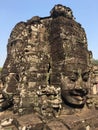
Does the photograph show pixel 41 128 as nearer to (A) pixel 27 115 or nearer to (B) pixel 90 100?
(A) pixel 27 115

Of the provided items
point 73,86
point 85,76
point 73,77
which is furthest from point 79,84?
point 85,76

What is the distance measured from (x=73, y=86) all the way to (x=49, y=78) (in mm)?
1177

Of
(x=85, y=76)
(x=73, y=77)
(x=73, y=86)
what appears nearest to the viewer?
(x=73, y=86)

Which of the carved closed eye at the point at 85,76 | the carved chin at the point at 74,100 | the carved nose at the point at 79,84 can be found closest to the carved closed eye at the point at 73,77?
the carved nose at the point at 79,84

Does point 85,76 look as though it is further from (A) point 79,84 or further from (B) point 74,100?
(B) point 74,100

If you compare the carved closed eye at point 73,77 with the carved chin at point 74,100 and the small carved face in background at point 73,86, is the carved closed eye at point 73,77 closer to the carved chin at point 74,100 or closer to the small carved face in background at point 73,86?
the small carved face in background at point 73,86

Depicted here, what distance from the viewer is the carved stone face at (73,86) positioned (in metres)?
9.83

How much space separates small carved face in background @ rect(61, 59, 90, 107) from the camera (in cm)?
983

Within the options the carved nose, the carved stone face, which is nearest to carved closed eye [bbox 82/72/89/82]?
the carved stone face

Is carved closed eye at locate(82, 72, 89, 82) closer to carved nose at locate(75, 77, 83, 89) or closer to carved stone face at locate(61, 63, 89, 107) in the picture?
carved stone face at locate(61, 63, 89, 107)

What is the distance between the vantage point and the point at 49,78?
10297 millimetres

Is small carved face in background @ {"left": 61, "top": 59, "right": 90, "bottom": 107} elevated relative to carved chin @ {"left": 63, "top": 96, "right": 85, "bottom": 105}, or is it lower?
elevated

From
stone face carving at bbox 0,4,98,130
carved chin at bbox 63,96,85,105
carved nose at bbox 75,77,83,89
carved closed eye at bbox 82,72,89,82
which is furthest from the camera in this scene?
carved closed eye at bbox 82,72,89,82

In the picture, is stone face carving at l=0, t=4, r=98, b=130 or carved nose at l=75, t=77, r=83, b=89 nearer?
stone face carving at l=0, t=4, r=98, b=130
